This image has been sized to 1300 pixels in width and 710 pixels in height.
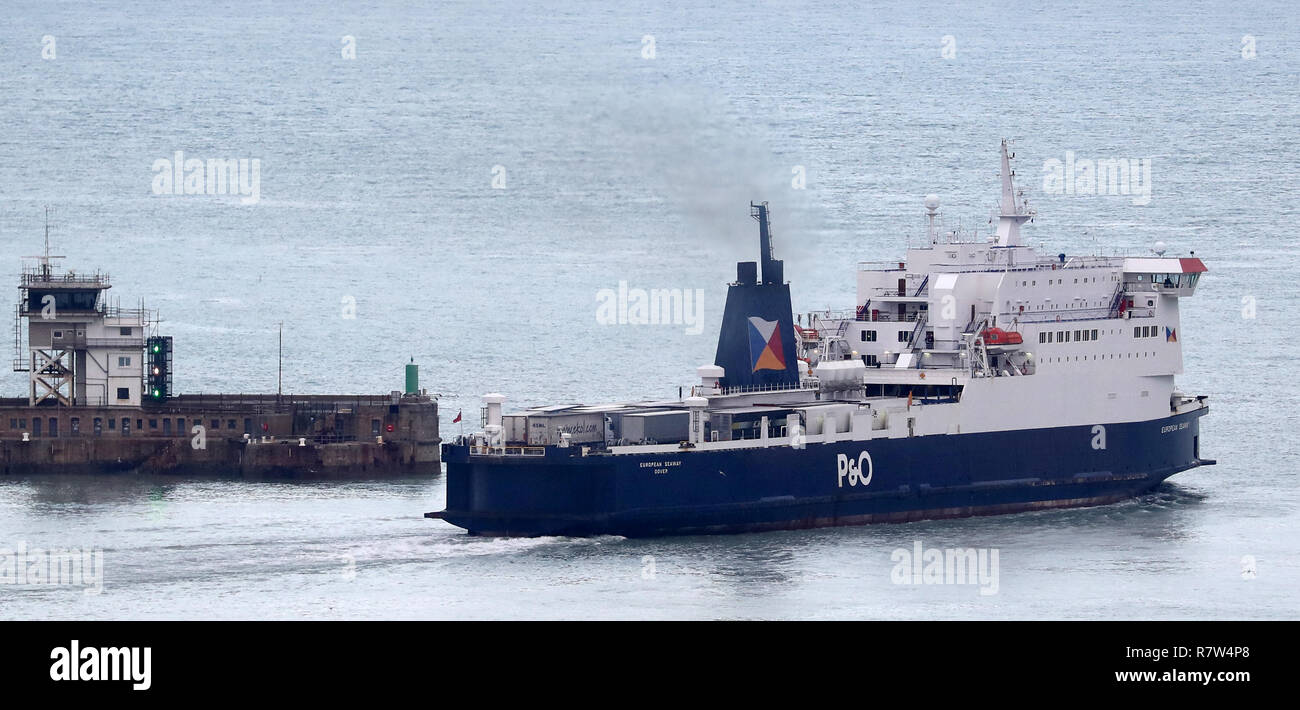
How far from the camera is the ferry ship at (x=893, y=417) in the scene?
194 ft

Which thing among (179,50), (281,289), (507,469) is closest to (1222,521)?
(507,469)

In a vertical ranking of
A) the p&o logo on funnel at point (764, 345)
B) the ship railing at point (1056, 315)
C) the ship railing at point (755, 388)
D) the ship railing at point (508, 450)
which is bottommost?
the ship railing at point (508, 450)

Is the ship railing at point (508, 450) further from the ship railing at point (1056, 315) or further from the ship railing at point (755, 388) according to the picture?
the ship railing at point (1056, 315)

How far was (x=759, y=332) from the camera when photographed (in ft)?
208

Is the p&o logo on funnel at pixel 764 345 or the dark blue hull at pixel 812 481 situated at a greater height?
the p&o logo on funnel at pixel 764 345

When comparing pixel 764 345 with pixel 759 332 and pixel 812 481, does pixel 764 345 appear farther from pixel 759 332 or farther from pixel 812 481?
pixel 812 481

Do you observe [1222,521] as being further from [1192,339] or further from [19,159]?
[19,159]

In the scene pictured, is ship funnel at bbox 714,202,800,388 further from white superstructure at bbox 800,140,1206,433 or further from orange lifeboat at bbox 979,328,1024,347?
orange lifeboat at bbox 979,328,1024,347

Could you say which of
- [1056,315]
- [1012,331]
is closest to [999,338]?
[1012,331]

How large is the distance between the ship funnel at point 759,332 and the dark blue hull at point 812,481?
2630 millimetres

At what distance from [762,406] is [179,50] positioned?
435 ft

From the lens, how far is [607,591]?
53219mm

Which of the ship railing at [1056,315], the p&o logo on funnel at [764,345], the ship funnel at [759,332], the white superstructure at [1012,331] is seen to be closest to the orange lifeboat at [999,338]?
the white superstructure at [1012,331]

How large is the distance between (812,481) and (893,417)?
9.71ft
